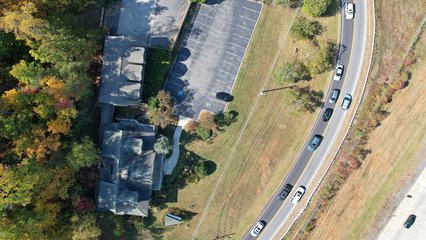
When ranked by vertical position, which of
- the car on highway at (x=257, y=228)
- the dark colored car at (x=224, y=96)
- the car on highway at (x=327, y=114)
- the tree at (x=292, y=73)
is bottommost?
the car on highway at (x=257, y=228)

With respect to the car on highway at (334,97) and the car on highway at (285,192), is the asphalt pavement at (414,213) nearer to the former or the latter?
the car on highway at (285,192)

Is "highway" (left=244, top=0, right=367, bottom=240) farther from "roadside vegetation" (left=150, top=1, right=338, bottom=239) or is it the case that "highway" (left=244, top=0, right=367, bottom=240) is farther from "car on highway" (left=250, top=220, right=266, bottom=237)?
"roadside vegetation" (left=150, top=1, right=338, bottom=239)

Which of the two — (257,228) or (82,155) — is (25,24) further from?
(257,228)

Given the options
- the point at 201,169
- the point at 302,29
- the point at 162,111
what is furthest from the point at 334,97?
the point at 162,111

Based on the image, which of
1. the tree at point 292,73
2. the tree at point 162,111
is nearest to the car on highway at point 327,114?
the tree at point 292,73

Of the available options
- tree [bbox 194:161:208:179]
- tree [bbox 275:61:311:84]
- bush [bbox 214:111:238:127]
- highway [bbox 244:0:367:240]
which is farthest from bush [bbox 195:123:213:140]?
highway [bbox 244:0:367:240]

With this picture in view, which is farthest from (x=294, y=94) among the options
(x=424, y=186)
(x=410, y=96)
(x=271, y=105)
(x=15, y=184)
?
(x=15, y=184)
